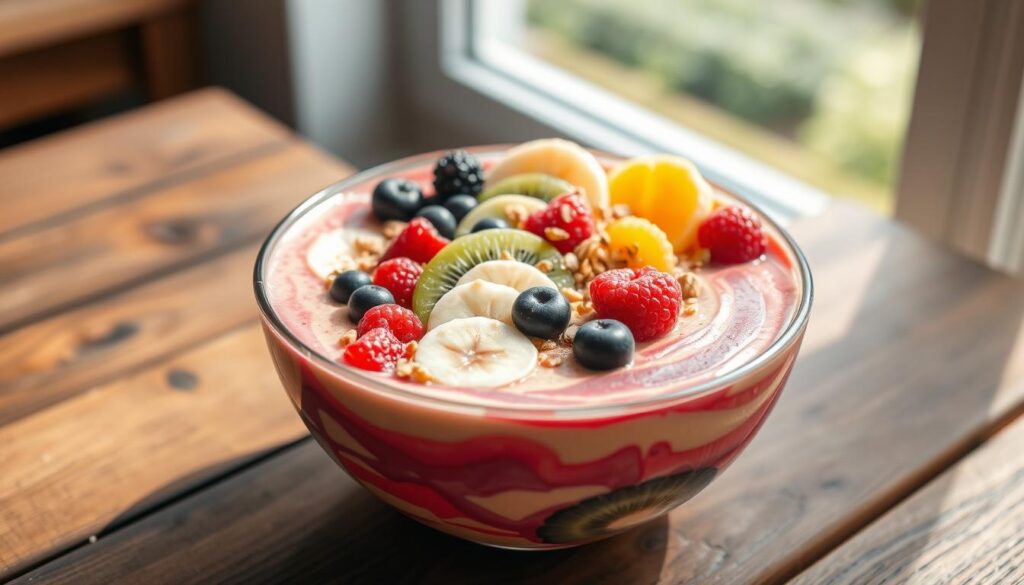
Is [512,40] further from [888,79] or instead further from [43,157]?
[888,79]

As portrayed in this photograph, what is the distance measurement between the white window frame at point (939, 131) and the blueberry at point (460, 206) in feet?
2.33

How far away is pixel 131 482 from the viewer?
856 millimetres

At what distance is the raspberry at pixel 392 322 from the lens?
2.37ft

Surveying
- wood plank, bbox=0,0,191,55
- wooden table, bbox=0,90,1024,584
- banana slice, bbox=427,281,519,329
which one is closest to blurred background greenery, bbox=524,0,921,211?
wood plank, bbox=0,0,191,55

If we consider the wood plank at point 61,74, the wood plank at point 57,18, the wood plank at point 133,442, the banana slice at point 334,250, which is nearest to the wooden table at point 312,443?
the wood plank at point 133,442

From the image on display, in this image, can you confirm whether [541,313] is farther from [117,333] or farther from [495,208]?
[117,333]

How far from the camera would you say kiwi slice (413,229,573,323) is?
2.55 ft

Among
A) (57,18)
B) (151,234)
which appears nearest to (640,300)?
(151,234)

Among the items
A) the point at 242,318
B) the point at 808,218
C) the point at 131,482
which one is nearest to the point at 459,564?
the point at 131,482

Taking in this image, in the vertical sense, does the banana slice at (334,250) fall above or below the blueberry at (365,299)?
below

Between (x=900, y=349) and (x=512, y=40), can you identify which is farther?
(x=512, y=40)

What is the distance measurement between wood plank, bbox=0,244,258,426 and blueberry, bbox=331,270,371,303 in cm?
30

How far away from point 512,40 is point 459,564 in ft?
4.87

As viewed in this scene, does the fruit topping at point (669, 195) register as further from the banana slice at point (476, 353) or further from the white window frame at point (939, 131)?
the white window frame at point (939, 131)
